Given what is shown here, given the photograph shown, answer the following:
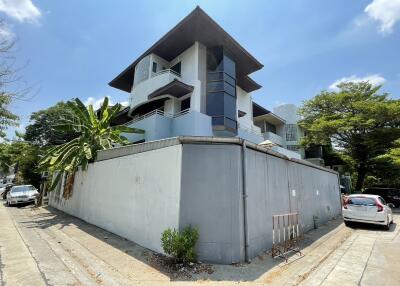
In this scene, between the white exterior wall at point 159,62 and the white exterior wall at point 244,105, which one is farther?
the white exterior wall at point 244,105

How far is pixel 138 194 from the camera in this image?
8039 mm

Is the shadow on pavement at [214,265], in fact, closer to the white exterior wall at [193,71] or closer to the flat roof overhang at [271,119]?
the white exterior wall at [193,71]

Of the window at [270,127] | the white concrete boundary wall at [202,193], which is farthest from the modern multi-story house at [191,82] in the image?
the window at [270,127]

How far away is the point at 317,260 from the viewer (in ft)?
23.0

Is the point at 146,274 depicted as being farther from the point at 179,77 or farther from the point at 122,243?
the point at 179,77

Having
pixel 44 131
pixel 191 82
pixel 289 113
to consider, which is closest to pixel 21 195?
pixel 44 131

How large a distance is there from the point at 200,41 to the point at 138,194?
12.6 m

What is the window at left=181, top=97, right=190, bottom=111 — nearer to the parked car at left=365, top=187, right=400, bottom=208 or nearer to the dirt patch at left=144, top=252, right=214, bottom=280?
the dirt patch at left=144, top=252, right=214, bottom=280

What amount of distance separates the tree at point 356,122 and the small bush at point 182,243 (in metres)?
25.8

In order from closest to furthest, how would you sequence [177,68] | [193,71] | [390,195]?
[193,71], [177,68], [390,195]

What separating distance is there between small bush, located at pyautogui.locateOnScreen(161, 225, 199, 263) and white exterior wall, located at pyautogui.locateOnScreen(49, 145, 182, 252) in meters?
0.31

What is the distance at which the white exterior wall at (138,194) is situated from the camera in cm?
679

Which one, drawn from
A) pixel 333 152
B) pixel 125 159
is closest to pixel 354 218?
pixel 125 159

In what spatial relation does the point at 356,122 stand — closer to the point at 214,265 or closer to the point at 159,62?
the point at 159,62
